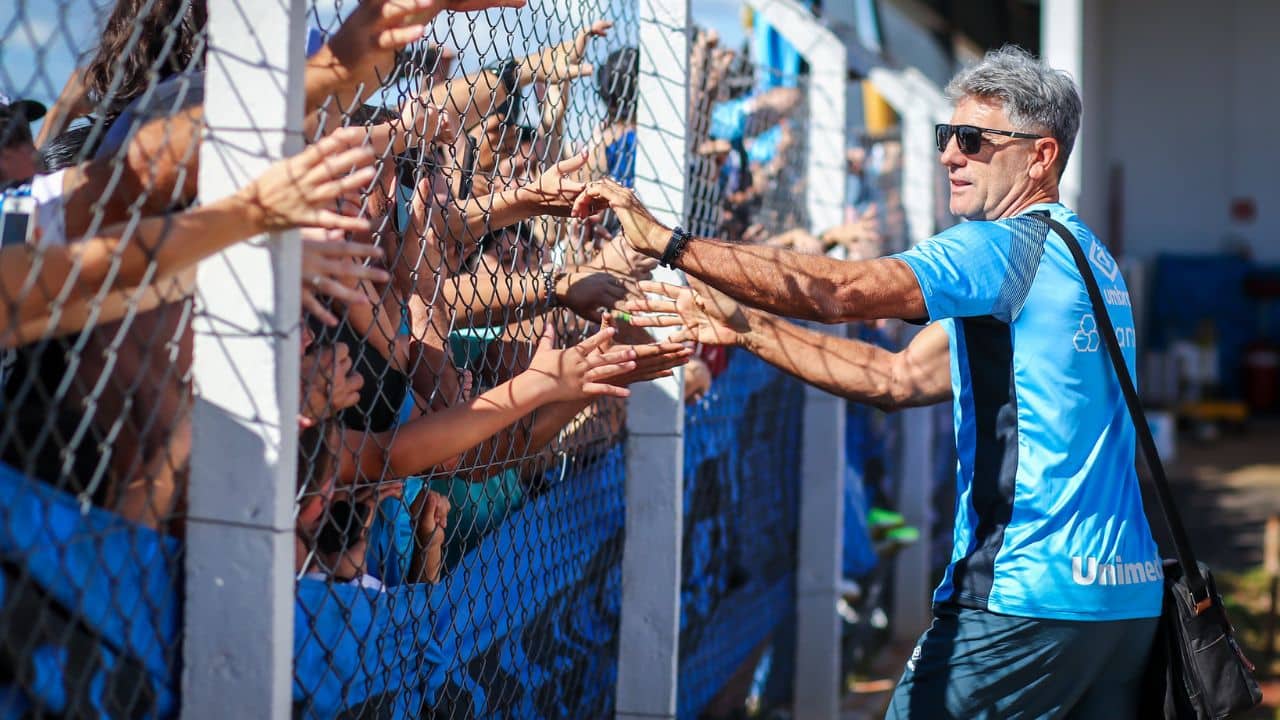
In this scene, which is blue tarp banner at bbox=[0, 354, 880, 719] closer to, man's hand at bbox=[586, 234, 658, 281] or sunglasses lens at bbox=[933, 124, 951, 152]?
man's hand at bbox=[586, 234, 658, 281]

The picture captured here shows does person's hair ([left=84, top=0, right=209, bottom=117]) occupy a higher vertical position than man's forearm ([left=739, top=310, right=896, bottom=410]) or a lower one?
higher

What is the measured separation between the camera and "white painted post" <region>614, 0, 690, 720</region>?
313cm

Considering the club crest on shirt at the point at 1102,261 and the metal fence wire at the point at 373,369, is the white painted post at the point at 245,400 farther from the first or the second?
the club crest on shirt at the point at 1102,261

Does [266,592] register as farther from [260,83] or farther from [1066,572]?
[1066,572]

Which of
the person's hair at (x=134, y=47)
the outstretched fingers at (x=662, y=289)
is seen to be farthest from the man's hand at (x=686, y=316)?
the person's hair at (x=134, y=47)

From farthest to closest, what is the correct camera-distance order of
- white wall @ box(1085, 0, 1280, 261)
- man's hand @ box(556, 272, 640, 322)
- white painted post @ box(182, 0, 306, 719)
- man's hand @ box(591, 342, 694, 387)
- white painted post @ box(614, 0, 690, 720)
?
white wall @ box(1085, 0, 1280, 261), white painted post @ box(614, 0, 690, 720), man's hand @ box(556, 272, 640, 322), man's hand @ box(591, 342, 694, 387), white painted post @ box(182, 0, 306, 719)

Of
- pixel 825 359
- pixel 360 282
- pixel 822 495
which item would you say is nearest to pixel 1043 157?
pixel 825 359

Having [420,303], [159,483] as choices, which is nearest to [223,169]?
[159,483]

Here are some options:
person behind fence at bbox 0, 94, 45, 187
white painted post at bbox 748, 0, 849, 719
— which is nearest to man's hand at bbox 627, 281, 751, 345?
person behind fence at bbox 0, 94, 45, 187

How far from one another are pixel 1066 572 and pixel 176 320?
172 cm

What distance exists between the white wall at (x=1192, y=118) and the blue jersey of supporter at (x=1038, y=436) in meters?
16.4

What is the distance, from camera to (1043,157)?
276 cm

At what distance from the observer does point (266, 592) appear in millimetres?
1760

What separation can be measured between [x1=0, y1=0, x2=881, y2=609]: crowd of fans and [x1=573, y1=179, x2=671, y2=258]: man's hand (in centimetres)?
7
